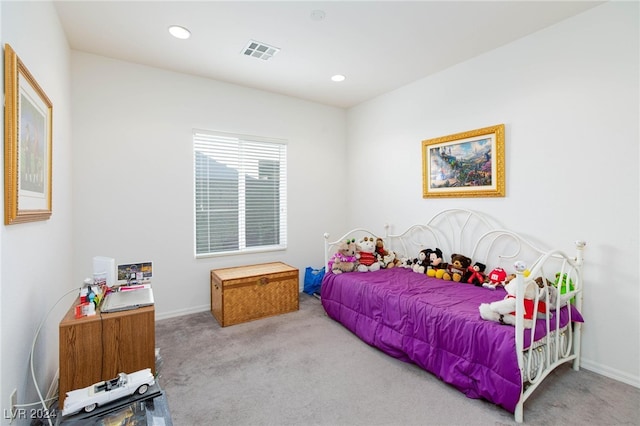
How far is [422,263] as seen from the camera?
3.30 metres

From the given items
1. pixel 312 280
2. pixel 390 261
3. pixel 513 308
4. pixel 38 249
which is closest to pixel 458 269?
pixel 390 261

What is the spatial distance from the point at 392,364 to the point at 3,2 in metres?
3.04

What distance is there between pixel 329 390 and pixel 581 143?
2621 millimetres

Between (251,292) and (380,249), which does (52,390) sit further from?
(380,249)

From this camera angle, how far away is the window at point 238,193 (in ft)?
11.5

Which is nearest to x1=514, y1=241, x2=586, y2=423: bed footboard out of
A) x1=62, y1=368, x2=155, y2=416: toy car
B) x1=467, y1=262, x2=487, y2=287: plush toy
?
x1=467, y1=262, x2=487, y2=287: plush toy

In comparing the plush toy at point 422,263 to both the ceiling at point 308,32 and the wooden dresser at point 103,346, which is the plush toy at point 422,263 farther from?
the wooden dresser at point 103,346

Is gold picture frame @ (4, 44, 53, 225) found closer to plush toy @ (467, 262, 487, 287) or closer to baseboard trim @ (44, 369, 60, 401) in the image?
baseboard trim @ (44, 369, 60, 401)

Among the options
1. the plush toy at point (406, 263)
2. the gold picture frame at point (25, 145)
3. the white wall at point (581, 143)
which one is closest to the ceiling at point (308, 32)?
the white wall at point (581, 143)

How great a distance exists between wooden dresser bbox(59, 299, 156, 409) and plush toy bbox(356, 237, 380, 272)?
7.18 ft

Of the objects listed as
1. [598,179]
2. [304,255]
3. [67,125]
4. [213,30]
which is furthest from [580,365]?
[67,125]

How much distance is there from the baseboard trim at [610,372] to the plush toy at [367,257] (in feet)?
6.06

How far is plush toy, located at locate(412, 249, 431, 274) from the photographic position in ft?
10.6

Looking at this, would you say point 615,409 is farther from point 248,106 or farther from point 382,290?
point 248,106
